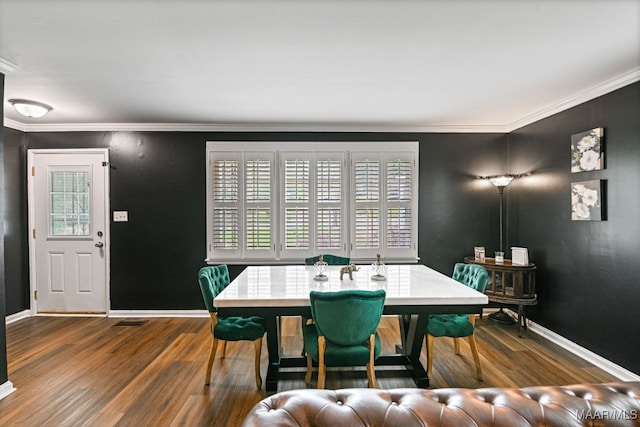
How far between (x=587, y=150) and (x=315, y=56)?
2.60 metres

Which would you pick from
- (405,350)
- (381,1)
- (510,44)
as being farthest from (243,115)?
(405,350)

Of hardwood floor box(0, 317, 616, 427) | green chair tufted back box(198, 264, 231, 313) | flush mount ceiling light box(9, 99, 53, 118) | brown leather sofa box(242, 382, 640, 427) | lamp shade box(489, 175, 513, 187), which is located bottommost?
hardwood floor box(0, 317, 616, 427)

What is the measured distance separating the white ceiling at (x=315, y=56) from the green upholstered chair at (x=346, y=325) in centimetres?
161

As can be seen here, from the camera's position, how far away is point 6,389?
8.27 feet

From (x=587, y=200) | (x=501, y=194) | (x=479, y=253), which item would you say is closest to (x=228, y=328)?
(x=479, y=253)

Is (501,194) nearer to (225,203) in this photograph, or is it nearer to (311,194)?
(311,194)

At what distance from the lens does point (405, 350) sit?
2.93 meters

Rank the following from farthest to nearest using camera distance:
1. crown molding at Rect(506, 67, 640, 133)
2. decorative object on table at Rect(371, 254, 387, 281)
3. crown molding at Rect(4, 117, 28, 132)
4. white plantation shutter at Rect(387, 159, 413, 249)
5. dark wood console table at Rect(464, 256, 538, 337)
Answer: white plantation shutter at Rect(387, 159, 413, 249) → crown molding at Rect(4, 117, 28, 132) → dark wood console table at Rect(464, 256, 538, 337) → decorative object on table at Rect(371, 254, 387, 281) → crown molding at Rect(506, 67, 640, 133)

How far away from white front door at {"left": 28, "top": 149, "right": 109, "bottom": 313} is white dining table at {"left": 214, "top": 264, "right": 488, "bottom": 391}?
2.44 m

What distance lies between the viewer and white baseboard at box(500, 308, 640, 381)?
2.77 metres

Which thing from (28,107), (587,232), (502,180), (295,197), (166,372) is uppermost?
(28,107)

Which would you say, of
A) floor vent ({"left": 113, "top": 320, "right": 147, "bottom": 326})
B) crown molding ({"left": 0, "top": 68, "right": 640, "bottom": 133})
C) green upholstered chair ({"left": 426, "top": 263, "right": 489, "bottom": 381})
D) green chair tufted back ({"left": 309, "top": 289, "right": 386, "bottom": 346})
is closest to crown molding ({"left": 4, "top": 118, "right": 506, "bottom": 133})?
crown molding ({"left": 0, "top": 68, "right": 640, "bottom": 133})

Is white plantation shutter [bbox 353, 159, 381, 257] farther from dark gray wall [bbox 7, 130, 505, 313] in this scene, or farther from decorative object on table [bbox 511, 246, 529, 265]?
decorative object on table [bbox 511, 246, 529, 265]

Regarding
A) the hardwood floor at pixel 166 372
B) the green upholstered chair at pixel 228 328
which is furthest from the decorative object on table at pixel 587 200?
the green upholstered chair at pixel 228 328
